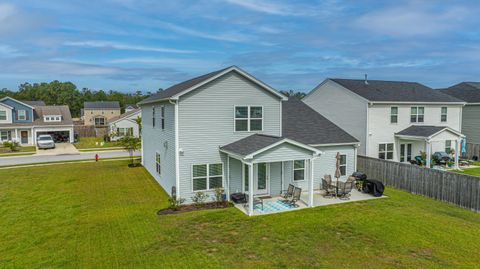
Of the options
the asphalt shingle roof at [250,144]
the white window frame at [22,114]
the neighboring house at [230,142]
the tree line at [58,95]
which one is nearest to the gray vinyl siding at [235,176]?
the neighboring house at [230,142]

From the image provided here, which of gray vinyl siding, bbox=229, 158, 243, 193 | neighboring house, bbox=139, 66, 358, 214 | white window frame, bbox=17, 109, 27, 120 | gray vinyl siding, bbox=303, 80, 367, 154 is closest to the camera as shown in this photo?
neighboring house, bbox=139, 66, 358, 214

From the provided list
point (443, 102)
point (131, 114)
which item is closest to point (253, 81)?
point (443, 102)

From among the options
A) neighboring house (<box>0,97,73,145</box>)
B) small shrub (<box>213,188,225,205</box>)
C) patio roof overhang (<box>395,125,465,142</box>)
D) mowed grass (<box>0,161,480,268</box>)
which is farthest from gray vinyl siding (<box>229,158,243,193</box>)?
neighboring house (<box>0,97,73,145</box>)

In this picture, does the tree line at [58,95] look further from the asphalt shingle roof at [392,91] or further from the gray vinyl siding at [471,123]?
the gray vinyl siding at [471,123]

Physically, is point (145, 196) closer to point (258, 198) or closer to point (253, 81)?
point (258, 198)

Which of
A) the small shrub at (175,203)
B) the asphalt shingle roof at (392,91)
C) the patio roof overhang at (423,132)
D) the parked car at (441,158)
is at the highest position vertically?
the asphalt shingle roof at (392,91)

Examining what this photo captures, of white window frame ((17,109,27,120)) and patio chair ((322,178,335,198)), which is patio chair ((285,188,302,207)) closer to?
patio chair ((322,178,335,198))

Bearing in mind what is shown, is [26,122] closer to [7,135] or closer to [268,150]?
[7,135]

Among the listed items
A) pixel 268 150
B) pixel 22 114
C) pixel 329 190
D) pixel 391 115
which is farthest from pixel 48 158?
pixel 391 115
